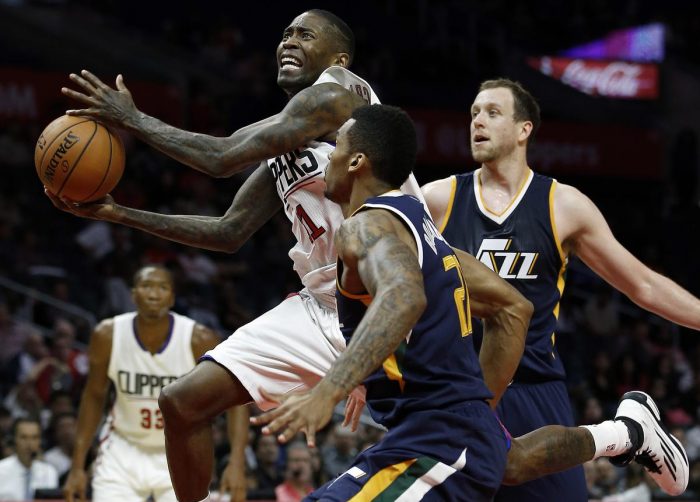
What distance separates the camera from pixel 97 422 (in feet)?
22.9

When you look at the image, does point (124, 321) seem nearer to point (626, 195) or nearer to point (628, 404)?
point (628, 404)

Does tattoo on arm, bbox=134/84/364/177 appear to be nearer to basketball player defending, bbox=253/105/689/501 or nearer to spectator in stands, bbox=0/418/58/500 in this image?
basketball player defending, bbox=253/105/689/501

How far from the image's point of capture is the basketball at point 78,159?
14.9 ft

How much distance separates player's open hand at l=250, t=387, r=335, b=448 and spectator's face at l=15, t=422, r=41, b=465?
526 cm

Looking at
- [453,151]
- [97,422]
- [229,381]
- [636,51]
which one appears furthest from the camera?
[636,51]

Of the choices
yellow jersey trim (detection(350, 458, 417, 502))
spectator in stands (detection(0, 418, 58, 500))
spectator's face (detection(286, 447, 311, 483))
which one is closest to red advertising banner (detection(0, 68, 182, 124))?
spectator in stands (detection(0, 418, 58, 500))

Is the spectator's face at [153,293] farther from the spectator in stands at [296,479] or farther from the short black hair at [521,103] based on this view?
the short black hair at [521,103]

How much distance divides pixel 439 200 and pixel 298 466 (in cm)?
353

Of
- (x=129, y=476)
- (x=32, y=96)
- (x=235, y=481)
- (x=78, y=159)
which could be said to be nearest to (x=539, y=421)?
(x=78, y=159)

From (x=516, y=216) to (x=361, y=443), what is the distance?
4815mm

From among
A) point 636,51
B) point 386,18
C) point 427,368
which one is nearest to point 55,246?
point 386,18

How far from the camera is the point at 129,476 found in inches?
268

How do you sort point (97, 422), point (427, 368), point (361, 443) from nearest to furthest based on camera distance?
point (427, 368)
point (97, 422)
point (361, 443)

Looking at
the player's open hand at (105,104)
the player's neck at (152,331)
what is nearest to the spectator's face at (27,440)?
the player's neck at (152,331)
